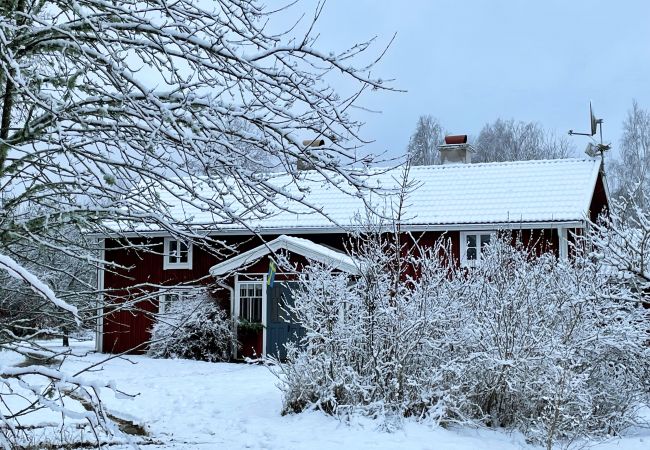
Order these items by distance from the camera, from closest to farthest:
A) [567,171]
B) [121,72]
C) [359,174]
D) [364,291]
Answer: [121,72] → [359,174] → [364,291] → [567,171]

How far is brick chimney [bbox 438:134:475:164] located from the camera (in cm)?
2800

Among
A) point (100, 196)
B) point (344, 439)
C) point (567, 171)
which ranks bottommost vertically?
point (344, 439)

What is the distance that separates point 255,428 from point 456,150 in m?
18.8

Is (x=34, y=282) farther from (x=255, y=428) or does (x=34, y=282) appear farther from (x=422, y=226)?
(x=422, y=226)

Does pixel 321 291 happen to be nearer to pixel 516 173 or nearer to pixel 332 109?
pixel 332 109

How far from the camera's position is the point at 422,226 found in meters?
22.4

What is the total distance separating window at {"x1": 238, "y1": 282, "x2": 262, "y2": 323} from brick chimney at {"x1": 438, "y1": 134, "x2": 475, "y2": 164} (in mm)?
9249

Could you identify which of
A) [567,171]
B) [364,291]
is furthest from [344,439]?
[567,171]

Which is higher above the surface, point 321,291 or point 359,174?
point 359,174

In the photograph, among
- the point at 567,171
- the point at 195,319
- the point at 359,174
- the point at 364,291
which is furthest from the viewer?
the point at 567,171

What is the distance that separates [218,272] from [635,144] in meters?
42.6

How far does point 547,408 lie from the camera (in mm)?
10492

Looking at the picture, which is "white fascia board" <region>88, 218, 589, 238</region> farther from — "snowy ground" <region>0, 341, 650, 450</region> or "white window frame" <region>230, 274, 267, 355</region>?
"snowy ground" <region>0, 341, 650, 450</region>

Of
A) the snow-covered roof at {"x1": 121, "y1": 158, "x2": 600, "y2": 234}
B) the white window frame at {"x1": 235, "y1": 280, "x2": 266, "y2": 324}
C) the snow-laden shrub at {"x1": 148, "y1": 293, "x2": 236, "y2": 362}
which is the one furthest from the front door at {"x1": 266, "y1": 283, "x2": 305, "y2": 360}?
the snow-covered roof at {"x1": 121, "y1": 158, "x2": 600, "y2": 234}
